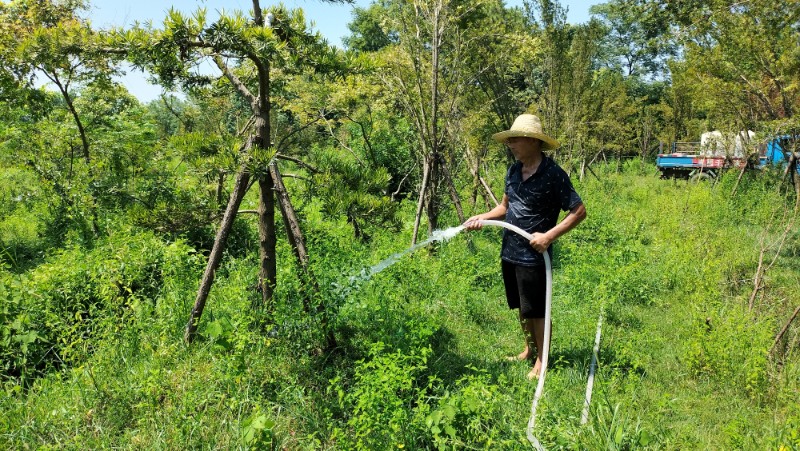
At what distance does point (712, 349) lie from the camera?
3.79 metres

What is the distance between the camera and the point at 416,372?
3432 millimetres

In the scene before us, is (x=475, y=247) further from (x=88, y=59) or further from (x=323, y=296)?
(x=88, y=59)

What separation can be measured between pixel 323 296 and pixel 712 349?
9.77 feet

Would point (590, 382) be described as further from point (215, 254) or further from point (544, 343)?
point (215, 254)

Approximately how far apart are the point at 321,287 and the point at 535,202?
1.73 meters

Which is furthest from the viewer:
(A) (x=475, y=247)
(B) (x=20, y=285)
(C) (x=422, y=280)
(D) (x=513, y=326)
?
(A) (x=475, y=247)

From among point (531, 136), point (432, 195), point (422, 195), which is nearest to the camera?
point (531, 136)

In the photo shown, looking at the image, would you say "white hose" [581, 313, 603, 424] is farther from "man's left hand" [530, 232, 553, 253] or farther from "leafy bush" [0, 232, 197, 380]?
"leafy bush" [0, 232, 197, 380]

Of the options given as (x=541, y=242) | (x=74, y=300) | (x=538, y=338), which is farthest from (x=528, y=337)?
(x=74, y=300)

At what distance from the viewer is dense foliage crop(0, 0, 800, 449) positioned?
9.54 feet

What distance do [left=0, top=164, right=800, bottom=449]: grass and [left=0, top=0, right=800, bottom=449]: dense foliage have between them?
0.02 m

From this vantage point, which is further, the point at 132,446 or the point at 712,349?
the point at 712,349

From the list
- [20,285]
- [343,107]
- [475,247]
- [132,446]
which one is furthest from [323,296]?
[343,107]

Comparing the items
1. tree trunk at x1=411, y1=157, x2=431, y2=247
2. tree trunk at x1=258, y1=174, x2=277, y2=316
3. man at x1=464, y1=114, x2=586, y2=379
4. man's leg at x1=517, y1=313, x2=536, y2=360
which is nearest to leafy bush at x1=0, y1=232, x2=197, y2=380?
tree trunk at x1=258, y1=174, x2=277, y2=316
